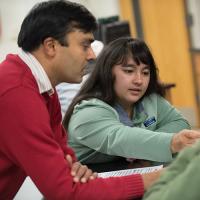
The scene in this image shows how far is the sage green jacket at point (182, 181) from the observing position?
482mm

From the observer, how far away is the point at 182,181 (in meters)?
0.49

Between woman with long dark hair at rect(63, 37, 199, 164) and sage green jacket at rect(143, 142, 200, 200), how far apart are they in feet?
3.00

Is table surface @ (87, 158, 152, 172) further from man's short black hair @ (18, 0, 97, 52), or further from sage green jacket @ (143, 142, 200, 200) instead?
sage green jacket @ (143, 142, 200, 200)

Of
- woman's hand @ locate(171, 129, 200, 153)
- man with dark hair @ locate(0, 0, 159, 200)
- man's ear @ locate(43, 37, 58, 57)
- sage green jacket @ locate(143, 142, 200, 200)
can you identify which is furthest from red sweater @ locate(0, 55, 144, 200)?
sage green jacket @ locate(143, 142, 200, 200)

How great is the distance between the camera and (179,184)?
49cm

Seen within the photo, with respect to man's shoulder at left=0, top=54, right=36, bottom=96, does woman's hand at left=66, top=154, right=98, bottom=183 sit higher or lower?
lower

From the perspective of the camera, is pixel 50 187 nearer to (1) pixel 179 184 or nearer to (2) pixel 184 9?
(1) pixel 179 184

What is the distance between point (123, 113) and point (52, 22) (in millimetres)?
636

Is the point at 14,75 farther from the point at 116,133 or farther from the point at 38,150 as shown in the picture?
the point at 116,133

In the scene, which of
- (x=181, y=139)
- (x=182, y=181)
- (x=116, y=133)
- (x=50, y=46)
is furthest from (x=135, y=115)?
(x=182, y=181)

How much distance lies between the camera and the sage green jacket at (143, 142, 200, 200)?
19.0 inches

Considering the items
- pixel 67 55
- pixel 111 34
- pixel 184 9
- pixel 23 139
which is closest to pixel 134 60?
pixel 67 55

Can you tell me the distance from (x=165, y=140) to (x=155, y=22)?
3.87 meters

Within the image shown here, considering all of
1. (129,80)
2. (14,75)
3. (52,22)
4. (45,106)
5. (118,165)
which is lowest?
(118,165)
